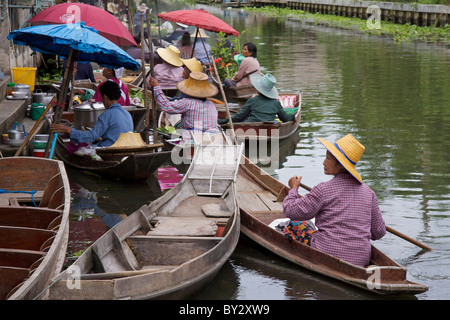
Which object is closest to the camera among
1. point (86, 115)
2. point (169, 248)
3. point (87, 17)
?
point (169, 248)

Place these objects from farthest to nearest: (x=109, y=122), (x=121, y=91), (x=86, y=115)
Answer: (x=121, y=91)
(x=86, y=115)
(x=109, y=122)

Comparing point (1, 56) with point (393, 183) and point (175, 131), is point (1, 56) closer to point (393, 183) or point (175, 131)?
point (175, 131)

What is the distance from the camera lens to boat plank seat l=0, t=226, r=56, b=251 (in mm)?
4988

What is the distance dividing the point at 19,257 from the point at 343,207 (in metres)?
2.46

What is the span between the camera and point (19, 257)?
4.59 metres

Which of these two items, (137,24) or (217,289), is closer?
(217,289)

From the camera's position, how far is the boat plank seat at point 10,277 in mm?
4277

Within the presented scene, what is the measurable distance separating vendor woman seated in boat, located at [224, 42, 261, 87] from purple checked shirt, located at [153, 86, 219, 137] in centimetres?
443

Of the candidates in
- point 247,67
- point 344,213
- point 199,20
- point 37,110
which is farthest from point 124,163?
point 247,67

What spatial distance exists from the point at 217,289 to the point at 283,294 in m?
0.57

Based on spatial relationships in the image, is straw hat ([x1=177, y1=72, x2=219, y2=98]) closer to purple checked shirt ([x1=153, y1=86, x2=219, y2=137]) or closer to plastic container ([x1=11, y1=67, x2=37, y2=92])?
purple checked shirt ([x1=153, y1=86, x2=219, y2=137])

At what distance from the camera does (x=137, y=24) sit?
21297mm

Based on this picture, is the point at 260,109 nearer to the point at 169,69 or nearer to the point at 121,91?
the point at 121,91

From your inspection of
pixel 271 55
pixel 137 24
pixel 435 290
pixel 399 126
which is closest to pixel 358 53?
pixel 271 55
